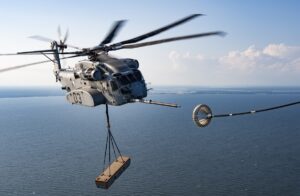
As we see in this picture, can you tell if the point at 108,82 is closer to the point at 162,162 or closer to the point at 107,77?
the point at 107,77

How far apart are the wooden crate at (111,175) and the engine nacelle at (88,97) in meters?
6.24

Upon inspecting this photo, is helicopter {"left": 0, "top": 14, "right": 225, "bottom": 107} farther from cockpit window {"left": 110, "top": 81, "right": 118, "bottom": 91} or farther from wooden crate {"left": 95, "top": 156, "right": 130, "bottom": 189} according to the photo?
wooden crate {"left": 95, "top": 156, "right": 130, "bottom": 189}

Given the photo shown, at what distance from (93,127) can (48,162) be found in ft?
250

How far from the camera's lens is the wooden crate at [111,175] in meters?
25.0

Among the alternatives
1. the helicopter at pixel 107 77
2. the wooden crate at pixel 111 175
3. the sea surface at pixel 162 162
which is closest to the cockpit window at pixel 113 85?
the helicopter at pixel 107 77

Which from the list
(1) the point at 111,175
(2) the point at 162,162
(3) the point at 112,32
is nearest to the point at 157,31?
(3) the point at 112,32

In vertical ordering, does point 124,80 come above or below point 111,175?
above

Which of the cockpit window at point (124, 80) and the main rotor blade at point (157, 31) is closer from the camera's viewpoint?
the main rotor blade at point (157, 31)

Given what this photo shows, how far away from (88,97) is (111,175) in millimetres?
7056

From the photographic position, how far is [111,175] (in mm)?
25594

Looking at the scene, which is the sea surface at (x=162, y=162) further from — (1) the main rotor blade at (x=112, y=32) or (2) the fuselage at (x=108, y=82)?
(1) the main rotor blade at (x=112, y=32)

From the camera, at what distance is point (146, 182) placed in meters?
101

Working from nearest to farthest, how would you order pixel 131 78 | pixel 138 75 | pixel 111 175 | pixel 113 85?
1. pixel 113 85
2. pixel 131 78
3. pixel 138 75
4. pixel 111 175

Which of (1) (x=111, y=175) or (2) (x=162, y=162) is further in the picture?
(2) (x=162, y=162)
